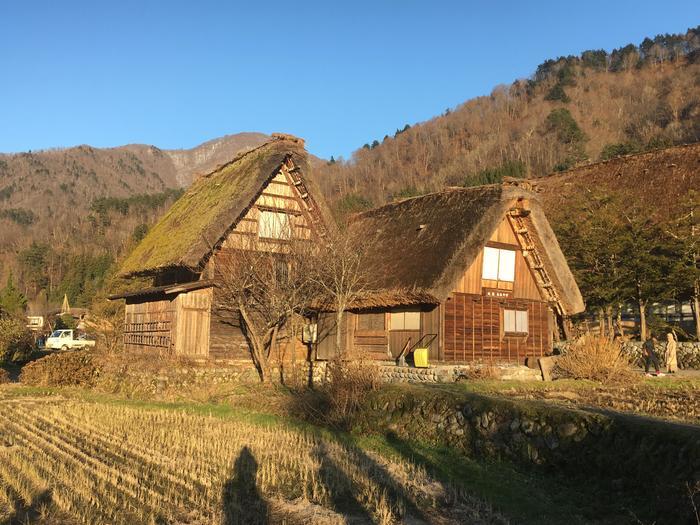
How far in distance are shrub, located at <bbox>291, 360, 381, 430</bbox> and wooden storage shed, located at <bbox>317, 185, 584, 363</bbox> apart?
23.4 ft

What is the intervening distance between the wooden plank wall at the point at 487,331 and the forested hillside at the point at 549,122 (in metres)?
56.2

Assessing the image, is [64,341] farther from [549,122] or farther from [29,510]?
[549,122]

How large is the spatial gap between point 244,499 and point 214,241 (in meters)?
13.7

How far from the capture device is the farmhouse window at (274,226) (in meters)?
22.1

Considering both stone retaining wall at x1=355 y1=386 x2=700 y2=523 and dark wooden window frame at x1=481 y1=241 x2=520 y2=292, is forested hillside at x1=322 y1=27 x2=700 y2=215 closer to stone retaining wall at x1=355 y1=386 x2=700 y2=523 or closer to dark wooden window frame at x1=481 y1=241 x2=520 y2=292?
dark wooden window frame at x1=481 y1=241 x2=520 y2=292

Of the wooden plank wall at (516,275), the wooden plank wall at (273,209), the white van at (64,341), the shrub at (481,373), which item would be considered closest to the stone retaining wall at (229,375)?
the shrub at (481,373)

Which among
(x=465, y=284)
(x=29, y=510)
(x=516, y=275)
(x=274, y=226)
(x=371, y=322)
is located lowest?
(x=29, y=510)

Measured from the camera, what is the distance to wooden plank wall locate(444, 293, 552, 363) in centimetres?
2094

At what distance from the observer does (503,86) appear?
133 meters

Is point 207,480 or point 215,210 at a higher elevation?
point 215,210

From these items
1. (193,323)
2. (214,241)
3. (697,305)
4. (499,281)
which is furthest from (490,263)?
(193,323)

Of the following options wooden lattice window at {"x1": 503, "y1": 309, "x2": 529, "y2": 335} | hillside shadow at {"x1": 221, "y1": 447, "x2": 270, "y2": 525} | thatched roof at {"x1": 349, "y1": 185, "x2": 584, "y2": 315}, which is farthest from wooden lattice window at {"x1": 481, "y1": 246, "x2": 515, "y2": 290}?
hillside shadow at {"x1": 221, "y1": 447, "x2": 270, "y2": 525}

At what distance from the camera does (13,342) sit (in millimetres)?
31125

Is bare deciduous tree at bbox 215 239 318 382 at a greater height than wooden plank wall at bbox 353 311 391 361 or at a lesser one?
greater
